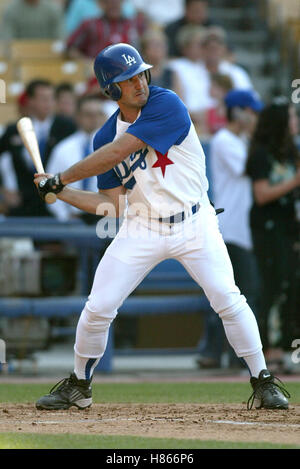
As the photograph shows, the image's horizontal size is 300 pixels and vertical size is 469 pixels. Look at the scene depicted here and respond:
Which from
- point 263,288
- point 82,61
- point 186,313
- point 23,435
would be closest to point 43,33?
point 82,61

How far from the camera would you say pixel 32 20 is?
1306cm

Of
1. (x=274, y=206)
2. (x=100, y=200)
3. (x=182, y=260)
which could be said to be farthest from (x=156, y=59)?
(x=182, y=260)

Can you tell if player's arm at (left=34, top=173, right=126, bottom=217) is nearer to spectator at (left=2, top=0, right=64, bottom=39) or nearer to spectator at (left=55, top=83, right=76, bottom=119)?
spectator at (left=55, top=83, right=76, bottom=119)

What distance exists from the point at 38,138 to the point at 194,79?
7.16 ft

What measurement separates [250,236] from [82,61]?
16.2 ft

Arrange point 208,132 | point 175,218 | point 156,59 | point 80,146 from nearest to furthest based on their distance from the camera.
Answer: point 175,218 < point 80,146 < point 156,59 < point 208,132

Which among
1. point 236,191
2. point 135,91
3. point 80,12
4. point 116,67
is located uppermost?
point 80,12

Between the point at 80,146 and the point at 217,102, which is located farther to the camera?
the point at 217,102

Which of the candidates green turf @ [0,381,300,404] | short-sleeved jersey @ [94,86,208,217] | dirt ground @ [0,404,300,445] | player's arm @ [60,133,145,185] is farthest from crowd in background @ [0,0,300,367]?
player's arm @ [60,133,145,185]

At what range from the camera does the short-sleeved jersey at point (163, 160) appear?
213 inches

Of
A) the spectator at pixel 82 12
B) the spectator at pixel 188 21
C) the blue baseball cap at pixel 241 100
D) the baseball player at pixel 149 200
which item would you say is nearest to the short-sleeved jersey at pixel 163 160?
the baseball player at pixel 149 200

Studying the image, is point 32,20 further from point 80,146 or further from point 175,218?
point 175,218

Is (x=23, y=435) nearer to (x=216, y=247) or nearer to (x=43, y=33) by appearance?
(x=216, y=247)

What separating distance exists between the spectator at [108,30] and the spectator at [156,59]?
1021 millimetres
